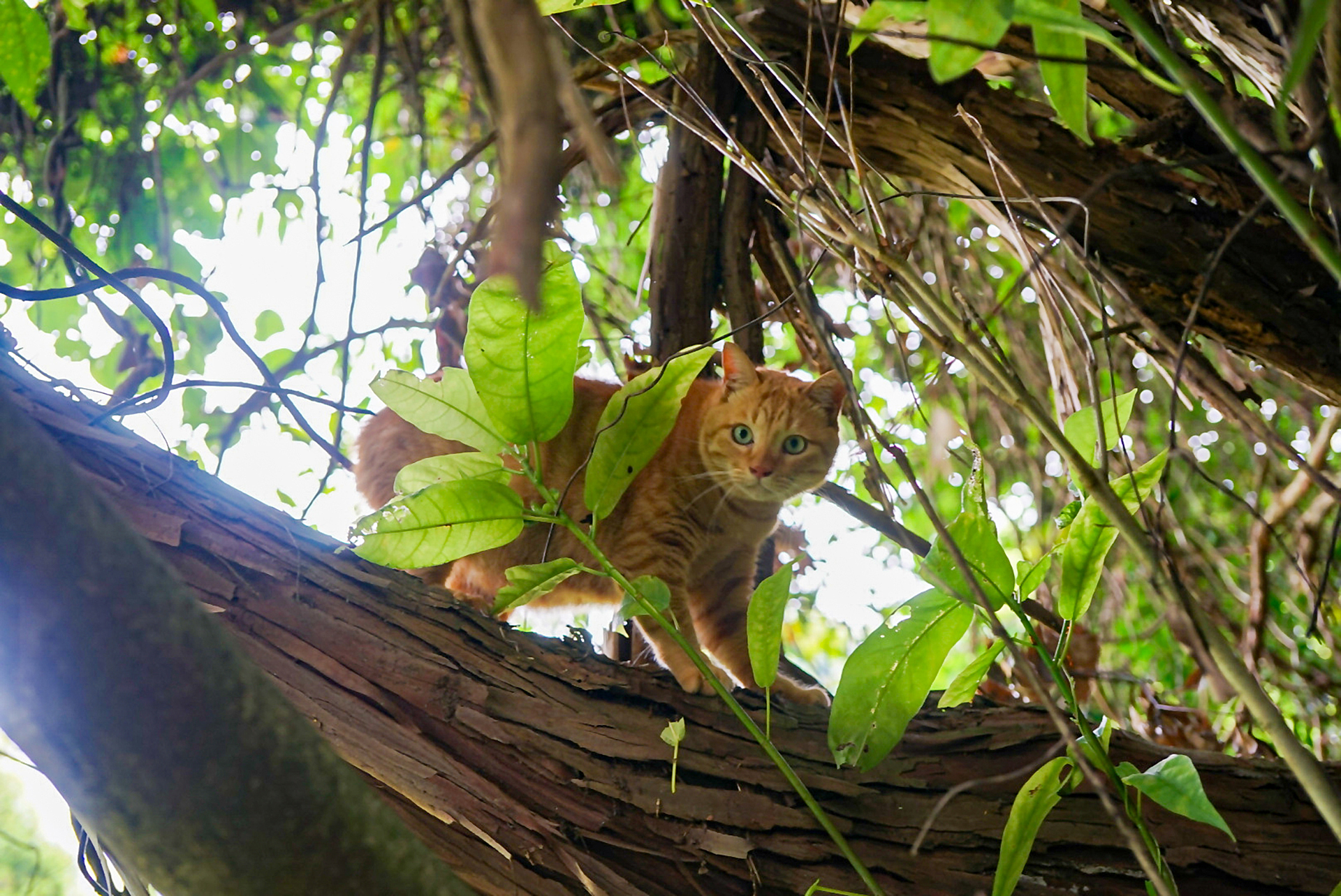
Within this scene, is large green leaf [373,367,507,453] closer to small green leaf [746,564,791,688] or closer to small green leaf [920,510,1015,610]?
small green leaf [746,564,791,688]

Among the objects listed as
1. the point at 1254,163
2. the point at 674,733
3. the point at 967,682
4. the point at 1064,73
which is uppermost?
the point at 1064,73

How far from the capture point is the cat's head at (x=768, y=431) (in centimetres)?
238

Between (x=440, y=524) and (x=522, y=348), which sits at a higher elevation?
(x=522, y=348)

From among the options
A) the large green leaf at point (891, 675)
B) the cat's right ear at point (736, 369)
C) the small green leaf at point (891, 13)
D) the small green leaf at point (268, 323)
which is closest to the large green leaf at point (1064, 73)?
the small green leaf at point (891, 13)

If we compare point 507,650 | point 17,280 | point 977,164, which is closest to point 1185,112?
point 977,164

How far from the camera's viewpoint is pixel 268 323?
2490 millimetres

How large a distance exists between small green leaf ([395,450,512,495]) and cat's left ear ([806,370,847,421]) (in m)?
1.33

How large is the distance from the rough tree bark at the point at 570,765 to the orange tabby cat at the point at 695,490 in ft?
2.19

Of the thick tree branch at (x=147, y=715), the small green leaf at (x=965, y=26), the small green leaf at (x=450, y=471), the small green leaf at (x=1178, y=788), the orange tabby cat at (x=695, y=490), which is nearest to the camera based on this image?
the thick tree branch at (x=147, y=715)

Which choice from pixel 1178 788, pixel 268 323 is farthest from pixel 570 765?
pixel 268 323

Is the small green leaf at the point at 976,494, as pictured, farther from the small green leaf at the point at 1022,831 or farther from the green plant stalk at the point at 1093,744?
the small green leaf at the point at 1022,831

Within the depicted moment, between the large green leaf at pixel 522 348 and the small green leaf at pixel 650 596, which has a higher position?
the large green leaf at pixel 522 348

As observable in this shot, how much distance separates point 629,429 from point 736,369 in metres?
1.26

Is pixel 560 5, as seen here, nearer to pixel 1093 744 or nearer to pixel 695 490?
pixel 1093 744
